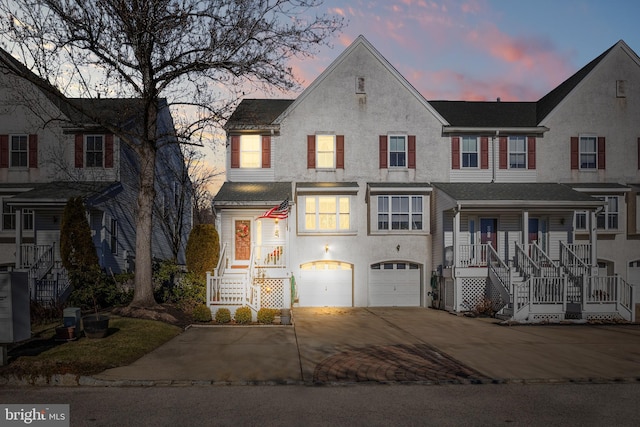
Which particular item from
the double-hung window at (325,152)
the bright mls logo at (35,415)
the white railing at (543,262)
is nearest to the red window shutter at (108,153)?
the double-hung window at (325,152)

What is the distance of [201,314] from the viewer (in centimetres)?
1923

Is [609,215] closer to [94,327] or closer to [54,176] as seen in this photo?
[94,327]

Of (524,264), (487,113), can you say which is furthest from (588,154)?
(524,264)

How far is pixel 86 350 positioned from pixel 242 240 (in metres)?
12.8

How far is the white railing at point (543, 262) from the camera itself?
22.5 m

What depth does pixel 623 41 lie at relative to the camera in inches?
1067

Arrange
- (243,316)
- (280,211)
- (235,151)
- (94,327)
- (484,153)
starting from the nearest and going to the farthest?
1. (94,327)
2. (243,316)
3. (280,211)
4. (235,151)
5. (484,153)

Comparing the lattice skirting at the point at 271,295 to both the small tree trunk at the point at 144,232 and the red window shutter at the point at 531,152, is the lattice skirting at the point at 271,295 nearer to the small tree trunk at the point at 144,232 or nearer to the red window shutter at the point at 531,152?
the small tree trunk at the point at 144,232

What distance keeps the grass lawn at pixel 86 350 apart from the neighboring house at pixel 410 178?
849cm

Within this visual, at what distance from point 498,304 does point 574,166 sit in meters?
8.88

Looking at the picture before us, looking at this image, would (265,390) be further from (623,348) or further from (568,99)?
(568,99)

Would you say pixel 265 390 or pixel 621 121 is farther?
pixel 621 121

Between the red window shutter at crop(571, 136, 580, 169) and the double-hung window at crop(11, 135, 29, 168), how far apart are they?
25.6m

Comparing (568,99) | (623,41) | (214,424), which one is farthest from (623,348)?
(623,41)
